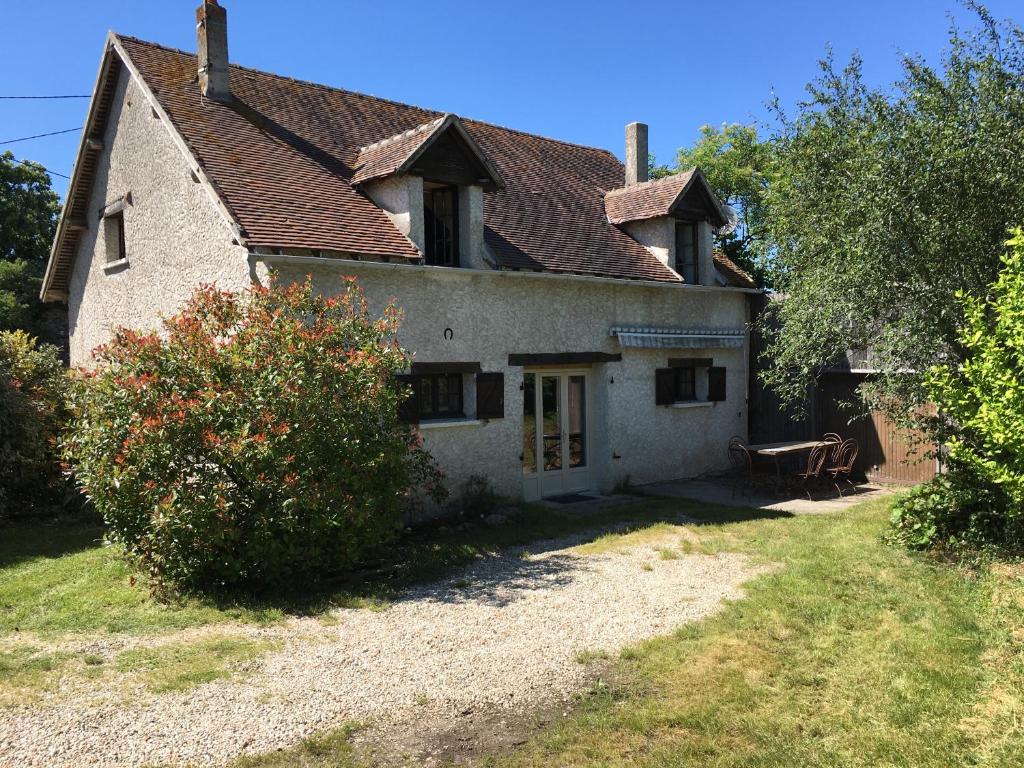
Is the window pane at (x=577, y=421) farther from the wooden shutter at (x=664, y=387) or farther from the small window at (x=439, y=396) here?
the small window at (x=439, y=396)

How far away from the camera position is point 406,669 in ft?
19.7

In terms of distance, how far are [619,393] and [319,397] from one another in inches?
288

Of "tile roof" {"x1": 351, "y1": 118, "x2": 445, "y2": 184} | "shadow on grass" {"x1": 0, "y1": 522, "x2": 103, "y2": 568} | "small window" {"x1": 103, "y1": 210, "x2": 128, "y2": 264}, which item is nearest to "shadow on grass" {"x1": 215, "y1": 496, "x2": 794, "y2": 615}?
"shadow on grass" {"x1": 0, "y1": 522, "x2": 103, "y2": 568}

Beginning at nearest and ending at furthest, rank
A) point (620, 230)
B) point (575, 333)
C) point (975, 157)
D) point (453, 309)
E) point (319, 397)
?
point (319, 397)
point (975, 157)
point (453, 309)
point (575, 333)
point (620, 230)

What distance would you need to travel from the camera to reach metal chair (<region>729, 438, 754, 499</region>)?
13.4 m

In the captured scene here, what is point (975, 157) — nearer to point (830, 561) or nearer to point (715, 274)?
point (830, 561)

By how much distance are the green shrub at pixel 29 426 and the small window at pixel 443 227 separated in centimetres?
A: 629

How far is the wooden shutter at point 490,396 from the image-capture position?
11.9 meters

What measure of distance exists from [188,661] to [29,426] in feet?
25.2

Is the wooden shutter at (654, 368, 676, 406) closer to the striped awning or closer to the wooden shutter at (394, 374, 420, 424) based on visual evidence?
the striped awning

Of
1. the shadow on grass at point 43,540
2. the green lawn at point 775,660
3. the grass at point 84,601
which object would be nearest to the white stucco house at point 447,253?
the shadow on grass at point 43,540

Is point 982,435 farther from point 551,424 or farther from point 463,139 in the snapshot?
point 463,139

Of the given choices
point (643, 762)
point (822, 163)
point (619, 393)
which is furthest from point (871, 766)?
point (619, 393)

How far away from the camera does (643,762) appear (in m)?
4.53
